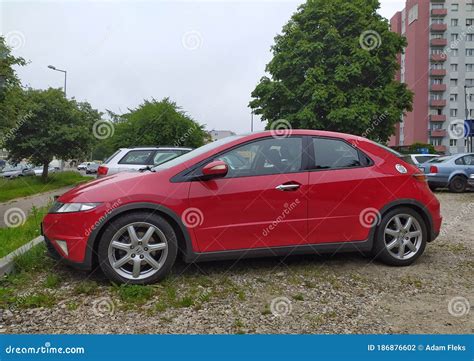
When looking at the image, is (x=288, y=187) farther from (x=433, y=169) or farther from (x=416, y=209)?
(x=433, y=169)

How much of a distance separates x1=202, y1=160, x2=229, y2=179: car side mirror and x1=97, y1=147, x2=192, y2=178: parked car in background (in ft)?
17.4

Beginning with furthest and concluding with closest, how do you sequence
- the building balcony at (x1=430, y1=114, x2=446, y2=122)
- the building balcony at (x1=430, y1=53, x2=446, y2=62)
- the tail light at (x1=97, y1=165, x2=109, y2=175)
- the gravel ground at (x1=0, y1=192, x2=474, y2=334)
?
the building balcony at (x1=430, y1=114, x2=446, y2=122)
the building balcony at (x1=430, y1=53, x2=446, y2=62)
the tail light at (x1=97, y1=165, x2=109, y2=175)
the gravel ground at (x1=0, y1=192, x2=474, y2=334)

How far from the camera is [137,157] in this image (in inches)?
376

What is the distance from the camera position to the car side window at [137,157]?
9422mm

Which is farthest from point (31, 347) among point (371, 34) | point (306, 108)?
point (371, 34)

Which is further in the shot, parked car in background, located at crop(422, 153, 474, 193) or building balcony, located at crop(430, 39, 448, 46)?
building balcony, located at crop(430, 39, 448, 46)

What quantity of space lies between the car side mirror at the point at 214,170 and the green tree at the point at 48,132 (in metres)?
17.7

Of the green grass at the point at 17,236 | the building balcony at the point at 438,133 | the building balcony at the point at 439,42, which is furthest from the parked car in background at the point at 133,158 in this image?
the building balcony at the point at 439,42

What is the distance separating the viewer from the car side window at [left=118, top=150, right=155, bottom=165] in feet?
30.9

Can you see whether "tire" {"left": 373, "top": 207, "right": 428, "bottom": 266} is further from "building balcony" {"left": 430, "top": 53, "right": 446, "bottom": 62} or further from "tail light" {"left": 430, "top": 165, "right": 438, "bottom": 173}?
"building balcony" {"left": 430, "top": 53, "right": 446, "bottom": 62}

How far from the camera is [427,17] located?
5803 centimetres

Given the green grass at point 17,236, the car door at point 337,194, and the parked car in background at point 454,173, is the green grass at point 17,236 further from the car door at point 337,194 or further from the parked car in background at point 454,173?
the parked car in background at point 454,173

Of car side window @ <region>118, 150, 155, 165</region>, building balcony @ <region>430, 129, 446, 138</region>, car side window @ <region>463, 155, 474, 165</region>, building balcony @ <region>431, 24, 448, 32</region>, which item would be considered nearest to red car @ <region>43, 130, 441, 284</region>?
car side window @ <region>118, 150, 155, 165</region>

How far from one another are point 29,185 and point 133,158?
41.4 ft
